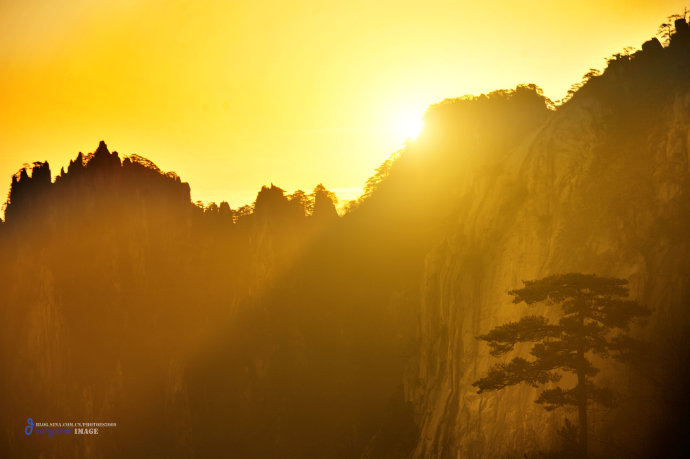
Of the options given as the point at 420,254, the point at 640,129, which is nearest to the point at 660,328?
the point at 640,129

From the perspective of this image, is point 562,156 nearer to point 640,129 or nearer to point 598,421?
point 640,129

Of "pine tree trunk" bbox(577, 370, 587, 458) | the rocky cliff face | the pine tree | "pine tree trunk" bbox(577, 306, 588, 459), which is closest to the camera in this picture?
the pine tree

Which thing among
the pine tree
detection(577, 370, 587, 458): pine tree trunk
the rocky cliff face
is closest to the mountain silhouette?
the rocky cliff face

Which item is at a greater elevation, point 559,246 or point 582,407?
point 559,246

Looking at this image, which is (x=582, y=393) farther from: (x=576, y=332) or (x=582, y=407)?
(x=576, y=332)

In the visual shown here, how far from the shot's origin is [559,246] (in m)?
39.8

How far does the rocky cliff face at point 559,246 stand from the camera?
1271 inches

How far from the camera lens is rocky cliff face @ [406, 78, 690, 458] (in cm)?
3228

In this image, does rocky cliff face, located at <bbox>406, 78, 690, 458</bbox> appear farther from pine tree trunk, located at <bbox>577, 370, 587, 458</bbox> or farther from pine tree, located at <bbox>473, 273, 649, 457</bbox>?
pine tree, located at <bbox>473, 273, 649, 457</bbox>

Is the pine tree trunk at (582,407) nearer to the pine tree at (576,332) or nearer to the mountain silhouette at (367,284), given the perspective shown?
the pine tree at (576,332)

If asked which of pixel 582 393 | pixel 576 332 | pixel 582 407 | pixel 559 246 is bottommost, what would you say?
pixel 582 407

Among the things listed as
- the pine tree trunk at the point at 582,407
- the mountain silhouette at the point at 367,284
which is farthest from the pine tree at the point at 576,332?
the mountain silhouette at the point at 367,284

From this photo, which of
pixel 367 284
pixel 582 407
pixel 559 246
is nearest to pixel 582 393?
pixel 582 407

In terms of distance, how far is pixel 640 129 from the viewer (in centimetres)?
3919
